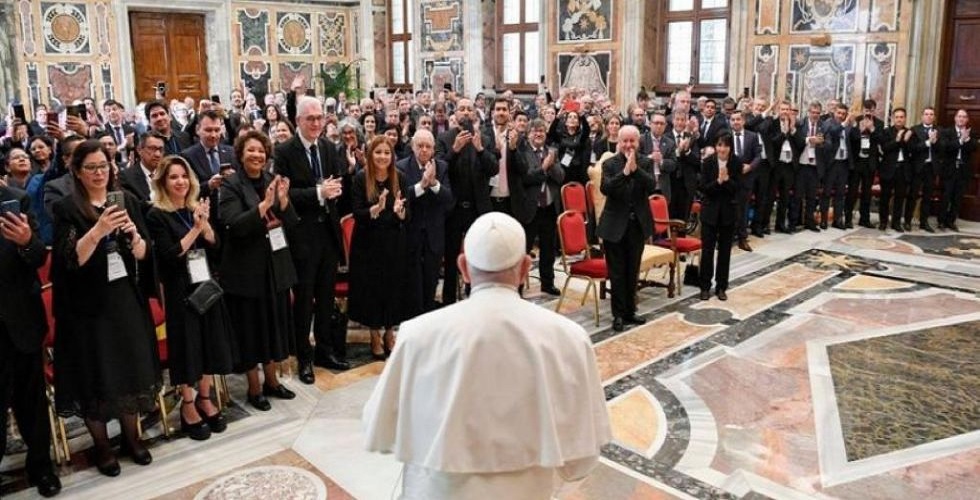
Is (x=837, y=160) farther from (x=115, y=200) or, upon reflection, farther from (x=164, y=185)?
(x=115, y=200)

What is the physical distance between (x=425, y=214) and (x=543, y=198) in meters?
1.79

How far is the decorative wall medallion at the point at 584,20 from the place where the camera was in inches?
529

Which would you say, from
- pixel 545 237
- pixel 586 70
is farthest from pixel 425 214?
pixel 586 70

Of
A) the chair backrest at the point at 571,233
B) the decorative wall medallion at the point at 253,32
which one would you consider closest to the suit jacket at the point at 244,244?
the chair backrest at the point at 571,233

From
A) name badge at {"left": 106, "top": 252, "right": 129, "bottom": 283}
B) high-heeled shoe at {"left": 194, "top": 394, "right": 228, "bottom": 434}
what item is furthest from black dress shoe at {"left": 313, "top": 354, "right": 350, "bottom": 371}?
name badge at {"left": 106, "top": 252, "right": 129, "bottom": 283}

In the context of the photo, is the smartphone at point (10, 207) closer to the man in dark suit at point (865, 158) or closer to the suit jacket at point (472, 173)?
the suit jacket at point (472, 173)

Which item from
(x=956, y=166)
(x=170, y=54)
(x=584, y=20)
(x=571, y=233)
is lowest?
(x=571, y=233)

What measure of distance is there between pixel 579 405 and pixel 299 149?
343 centimetres

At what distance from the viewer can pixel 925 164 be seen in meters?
10.1

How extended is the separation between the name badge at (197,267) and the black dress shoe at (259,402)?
0.93m

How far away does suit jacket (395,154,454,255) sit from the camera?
571 cm

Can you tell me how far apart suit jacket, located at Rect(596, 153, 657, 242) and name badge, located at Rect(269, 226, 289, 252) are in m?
2.52

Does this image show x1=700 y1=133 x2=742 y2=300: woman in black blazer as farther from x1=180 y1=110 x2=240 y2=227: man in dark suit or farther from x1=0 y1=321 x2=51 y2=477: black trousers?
x1=0 y1=321 x2=51 y2=477: black trousers

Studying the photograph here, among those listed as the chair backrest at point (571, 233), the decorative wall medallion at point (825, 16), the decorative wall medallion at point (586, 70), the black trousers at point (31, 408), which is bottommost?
the black trousers at point (31, 408)
